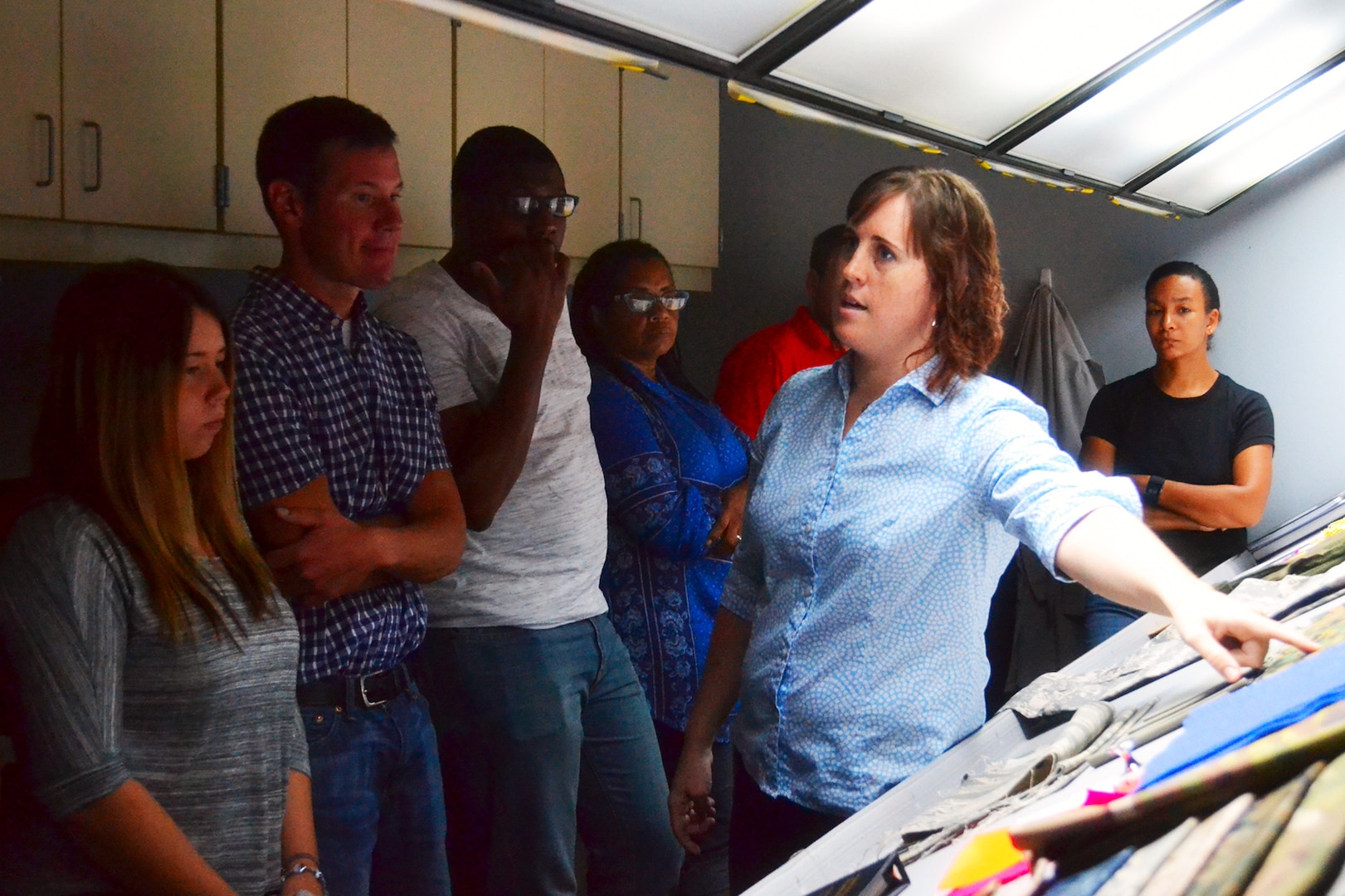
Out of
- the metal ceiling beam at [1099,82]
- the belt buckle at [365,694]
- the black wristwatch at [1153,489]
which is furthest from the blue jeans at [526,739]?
the metal ceiling beam at [1099,82]

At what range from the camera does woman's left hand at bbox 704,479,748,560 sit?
205 centimetres

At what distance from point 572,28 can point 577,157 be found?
0.89ft

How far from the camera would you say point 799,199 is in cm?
353

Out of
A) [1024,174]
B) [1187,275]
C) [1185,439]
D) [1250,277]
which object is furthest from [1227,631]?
[1250,277]

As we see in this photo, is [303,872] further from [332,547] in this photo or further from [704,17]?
[704,17]

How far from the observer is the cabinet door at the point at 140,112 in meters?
1.72

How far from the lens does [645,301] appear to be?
213 cm

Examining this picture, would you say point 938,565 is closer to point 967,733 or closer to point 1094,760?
point 967,733

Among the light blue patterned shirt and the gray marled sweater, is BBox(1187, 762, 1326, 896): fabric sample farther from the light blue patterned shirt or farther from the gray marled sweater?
the gray marled sweater

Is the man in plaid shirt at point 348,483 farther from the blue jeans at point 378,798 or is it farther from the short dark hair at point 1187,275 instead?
the short dark hair at point 1187,275

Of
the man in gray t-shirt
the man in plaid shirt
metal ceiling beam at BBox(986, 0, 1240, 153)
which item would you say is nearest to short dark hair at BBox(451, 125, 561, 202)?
the man in gray t-shirt

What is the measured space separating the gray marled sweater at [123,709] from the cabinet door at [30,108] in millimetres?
781

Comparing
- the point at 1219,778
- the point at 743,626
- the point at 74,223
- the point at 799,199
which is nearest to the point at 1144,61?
the point at 799,199

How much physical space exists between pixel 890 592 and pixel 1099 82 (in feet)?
8.00
